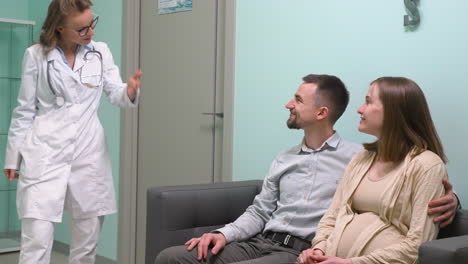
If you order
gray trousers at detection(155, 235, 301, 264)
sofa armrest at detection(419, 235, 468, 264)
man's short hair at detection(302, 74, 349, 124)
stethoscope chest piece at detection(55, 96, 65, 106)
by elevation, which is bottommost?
gray trousers at detection(155, 235, 301, 264)

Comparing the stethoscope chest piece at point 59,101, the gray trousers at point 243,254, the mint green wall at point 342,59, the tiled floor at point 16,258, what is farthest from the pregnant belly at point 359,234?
the tiled floor at point 16,258

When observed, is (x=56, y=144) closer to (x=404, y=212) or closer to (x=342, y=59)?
(x=342, y=59)

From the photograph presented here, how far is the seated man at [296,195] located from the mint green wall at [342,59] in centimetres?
23

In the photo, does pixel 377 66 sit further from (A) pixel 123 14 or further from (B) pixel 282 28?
(A) pixel 123 14

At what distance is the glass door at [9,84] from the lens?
5.20 m

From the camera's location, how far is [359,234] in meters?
2.11

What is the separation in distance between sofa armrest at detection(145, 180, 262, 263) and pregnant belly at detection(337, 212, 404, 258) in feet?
2.59

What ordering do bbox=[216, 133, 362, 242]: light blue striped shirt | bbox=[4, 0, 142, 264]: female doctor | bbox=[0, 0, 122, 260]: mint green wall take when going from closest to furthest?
1. bbox=[216, 133, 362, 242]: light blue striped shirt
2. bbox=[4, 0, 142, 264]: female doctor
3. bbox=[0, 0, 122, 260]: mint green wall

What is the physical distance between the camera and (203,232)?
2.78 meters

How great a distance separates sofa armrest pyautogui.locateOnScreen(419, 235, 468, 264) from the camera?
162 centimetres

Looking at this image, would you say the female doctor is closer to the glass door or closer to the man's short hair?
the man's short hair

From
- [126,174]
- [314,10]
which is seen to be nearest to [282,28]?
[314,10]

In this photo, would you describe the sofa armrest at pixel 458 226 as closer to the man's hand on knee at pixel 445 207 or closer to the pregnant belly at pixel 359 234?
the man's hand on knee at pixel 445 207

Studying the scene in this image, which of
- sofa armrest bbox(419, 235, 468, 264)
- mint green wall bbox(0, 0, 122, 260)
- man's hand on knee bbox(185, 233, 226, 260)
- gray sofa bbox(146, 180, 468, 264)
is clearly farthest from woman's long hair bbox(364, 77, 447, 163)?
mint green wall bbox(0, 0, 122, 260)
